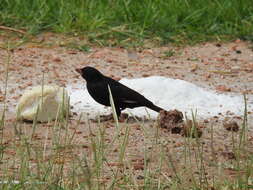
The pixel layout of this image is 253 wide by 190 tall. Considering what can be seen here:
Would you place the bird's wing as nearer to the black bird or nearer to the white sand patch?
the black bird

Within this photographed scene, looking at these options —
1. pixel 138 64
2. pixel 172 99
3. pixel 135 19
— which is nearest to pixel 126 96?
pixel 172 99

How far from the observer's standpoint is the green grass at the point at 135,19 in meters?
→ 9.24

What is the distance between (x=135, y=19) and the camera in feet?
31.0

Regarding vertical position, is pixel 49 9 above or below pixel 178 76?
above

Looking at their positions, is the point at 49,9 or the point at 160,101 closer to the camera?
the point at 160,101

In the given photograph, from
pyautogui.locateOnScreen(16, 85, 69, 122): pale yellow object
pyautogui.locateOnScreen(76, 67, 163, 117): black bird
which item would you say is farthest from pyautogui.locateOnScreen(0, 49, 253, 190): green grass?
pyautogui.locateOnScreen(76, 67, 163, 117): black bird

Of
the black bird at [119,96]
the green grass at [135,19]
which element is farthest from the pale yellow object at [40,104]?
the green grass at [135,19]

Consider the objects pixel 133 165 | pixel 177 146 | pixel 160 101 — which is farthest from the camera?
pixel 160 101

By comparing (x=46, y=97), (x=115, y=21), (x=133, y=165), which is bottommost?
(x=133, y=165)

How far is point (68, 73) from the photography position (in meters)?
8.12

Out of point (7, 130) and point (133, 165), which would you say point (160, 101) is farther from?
point (133, 165)

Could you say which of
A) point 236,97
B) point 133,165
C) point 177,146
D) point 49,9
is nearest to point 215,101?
point 236,97

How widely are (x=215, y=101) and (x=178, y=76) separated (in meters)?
1.07

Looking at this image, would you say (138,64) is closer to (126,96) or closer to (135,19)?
(135,19)
